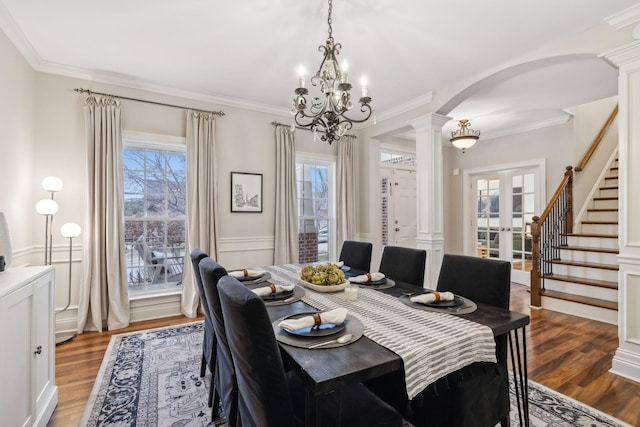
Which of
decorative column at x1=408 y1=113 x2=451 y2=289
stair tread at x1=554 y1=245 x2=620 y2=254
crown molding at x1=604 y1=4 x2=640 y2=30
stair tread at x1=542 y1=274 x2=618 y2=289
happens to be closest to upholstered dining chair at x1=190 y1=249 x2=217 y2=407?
decorative column at x1=408 y1=113 x2=451 y2=289

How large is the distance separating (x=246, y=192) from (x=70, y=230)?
75.0 inches

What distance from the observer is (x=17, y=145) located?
9.01 feet

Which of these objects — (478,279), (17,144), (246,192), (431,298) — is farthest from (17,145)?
(478,279)

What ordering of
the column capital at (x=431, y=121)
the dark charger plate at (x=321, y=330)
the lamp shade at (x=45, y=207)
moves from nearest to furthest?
the dark charger plate at (x=321, y=330) < the lamp shade at (x=45, y=207) < the column capital at (x=431, y=121)

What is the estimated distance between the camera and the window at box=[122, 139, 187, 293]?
3.71 metres

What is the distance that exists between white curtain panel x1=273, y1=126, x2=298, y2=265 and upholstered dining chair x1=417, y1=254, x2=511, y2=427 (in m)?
2.80

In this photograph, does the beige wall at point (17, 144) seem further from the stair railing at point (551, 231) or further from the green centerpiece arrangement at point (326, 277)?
the stair railing at point (551, 231)

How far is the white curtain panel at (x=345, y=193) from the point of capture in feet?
16.1

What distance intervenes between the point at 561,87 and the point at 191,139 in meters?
4.50

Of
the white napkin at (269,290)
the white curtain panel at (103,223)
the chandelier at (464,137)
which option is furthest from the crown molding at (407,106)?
the white curtain panel at (103,223)

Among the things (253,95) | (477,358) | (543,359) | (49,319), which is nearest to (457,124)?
(253,95)

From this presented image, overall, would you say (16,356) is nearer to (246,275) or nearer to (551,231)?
(246,275)

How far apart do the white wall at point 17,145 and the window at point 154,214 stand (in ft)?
2.73

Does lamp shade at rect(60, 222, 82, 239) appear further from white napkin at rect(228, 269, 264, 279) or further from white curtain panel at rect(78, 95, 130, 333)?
white napkin at rect(228, 269, 264, 279)
